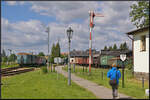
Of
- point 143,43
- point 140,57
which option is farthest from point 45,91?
point 143,43

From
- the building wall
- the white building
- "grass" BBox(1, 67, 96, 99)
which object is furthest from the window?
"grass" BBox(1, 67, 96, 99)

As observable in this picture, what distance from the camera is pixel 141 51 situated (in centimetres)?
2034

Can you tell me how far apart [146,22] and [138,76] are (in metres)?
14.6

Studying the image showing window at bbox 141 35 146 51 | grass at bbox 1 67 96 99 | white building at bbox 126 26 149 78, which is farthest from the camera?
window at bbox 141 35 146 51

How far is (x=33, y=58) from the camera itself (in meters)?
58.5

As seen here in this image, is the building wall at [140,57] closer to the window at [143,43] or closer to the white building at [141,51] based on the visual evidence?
the white building at [141,51]

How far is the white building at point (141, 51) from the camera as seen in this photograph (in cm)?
1938

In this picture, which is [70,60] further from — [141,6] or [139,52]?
[141,6]

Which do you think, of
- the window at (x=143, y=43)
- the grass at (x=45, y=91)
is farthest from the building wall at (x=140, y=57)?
the grass at (x=45, y=91)

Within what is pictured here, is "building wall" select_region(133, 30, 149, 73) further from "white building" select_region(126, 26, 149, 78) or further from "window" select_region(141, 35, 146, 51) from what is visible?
"window" select_region(141, 35, 146, 51)

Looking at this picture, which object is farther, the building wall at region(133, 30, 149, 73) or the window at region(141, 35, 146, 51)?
the window at region(141, 35, 146, 51)

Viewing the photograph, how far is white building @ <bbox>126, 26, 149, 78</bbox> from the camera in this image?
63.6ft

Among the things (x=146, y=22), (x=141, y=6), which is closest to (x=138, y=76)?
(x=146, y=22)

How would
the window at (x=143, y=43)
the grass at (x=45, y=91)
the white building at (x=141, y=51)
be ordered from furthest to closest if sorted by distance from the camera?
the window at (x=143, y=43) → the white building at (x=141, y=51) → the grass at (x=45, y=91)
